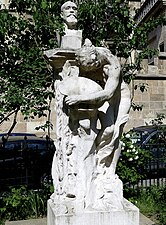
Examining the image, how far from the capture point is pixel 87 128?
12.7 ft

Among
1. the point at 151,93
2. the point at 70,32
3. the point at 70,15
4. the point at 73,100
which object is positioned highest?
the point at 70,15

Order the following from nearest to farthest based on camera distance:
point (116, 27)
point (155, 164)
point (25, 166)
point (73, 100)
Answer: point (73, 100)
point (116, 27)
point (25, 166)
point (155, 164)

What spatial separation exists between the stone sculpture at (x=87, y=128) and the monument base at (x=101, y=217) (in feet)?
0.07

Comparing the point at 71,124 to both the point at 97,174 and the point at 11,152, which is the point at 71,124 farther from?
the point at 11,152

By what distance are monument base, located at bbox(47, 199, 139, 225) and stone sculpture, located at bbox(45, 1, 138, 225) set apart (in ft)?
0.07

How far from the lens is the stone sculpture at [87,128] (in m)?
3.81

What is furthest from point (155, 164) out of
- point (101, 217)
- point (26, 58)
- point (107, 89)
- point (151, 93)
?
point (151, 93)

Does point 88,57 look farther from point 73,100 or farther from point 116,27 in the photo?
point 116,27

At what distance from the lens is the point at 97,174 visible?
403cm

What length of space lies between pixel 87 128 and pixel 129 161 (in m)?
3.56

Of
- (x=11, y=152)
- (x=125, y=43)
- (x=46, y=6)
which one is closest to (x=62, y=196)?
(x=46, y=6)

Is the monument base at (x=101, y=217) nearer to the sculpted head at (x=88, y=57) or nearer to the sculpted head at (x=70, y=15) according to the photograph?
the sculpted head at (x=88, y=57)

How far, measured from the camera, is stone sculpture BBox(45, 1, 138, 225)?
3814 millimetres

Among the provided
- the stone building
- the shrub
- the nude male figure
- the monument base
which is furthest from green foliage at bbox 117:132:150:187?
the stone building
